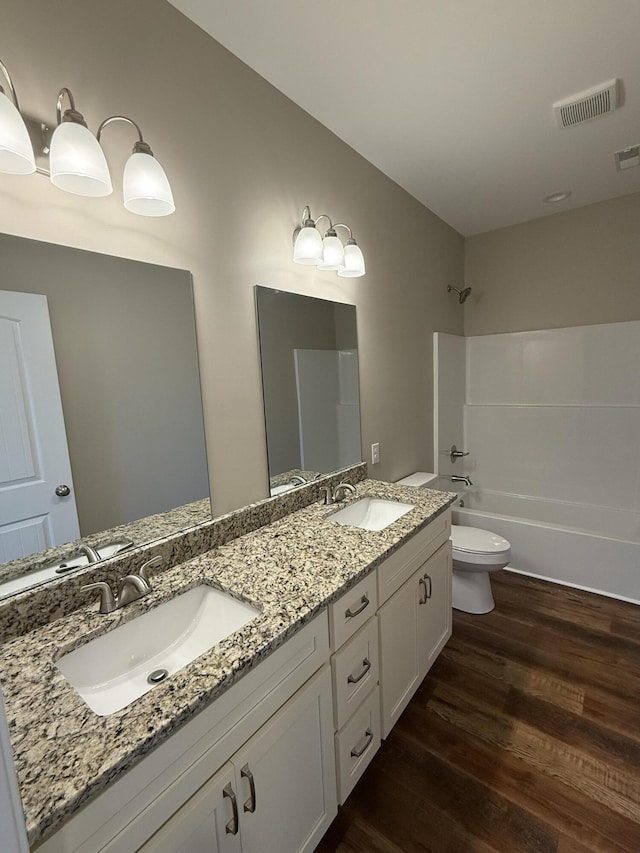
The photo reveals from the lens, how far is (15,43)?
2.99 ft

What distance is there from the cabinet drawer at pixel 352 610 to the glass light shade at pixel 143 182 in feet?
4.05

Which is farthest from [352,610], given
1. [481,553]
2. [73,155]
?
[73,155]

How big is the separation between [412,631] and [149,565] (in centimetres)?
107

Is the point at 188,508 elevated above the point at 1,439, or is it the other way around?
the point at 1,439

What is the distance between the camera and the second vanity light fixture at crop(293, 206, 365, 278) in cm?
155

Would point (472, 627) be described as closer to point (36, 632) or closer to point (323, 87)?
point (36, 632)

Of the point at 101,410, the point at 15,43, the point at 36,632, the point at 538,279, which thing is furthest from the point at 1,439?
the point at 538,279

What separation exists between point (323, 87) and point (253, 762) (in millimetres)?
2223

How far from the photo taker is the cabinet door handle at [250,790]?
83 cm

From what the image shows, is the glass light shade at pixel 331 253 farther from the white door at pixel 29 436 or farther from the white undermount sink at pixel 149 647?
the white undermount sink at pixel 149 647

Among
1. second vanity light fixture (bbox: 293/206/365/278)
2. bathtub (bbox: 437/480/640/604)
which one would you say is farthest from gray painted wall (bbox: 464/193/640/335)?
second vanity light fixture (bbox: 293/206/365/278)

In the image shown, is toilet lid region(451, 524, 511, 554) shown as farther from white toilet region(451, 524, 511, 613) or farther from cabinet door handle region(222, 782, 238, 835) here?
cabinet door handle region(222, 782, 238, 835)

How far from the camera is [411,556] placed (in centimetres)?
152

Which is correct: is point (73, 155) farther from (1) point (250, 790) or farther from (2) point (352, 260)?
(1) point (250, 790)
